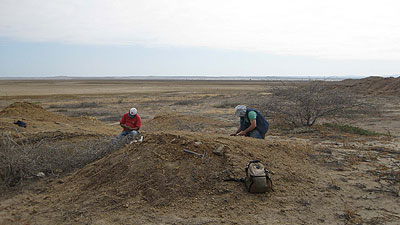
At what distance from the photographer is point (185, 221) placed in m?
3.92

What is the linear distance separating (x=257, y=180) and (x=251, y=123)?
252 centimetres

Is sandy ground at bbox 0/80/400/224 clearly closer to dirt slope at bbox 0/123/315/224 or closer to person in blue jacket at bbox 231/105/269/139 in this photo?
dirt slope at bbox 0/123/315/224

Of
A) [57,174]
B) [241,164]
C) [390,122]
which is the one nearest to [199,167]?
A: [241,164]

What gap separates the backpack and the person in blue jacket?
90.2 inches

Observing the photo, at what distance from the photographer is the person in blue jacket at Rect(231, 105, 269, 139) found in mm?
6777

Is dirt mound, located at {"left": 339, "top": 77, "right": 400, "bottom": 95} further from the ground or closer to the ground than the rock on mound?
further from the ground

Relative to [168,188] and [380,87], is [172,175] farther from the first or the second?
[380,87]

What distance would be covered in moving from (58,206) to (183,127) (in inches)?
286

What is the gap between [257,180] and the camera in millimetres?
4391

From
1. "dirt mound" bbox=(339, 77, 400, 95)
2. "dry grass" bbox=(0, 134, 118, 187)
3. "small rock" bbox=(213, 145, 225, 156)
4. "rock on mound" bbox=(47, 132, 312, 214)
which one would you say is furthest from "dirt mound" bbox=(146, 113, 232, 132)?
"dirt mound" bbox=(339, 77, 400, 95)

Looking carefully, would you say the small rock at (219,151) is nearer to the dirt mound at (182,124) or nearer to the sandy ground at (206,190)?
the sandy ground at (206,190)

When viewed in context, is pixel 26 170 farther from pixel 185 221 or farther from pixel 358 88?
pixel 358 88

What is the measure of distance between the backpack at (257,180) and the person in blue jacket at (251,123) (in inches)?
90.2

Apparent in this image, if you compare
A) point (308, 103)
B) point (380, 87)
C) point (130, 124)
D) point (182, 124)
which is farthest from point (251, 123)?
point (380, 87)
